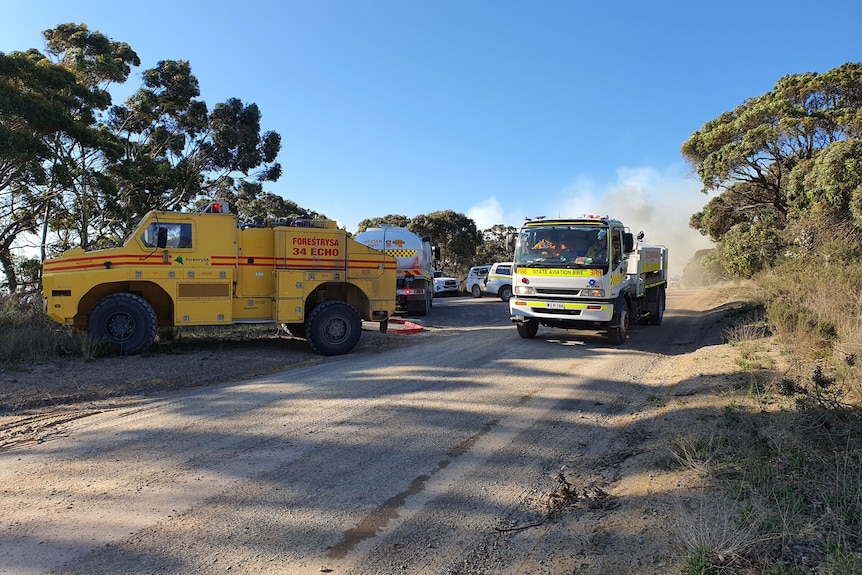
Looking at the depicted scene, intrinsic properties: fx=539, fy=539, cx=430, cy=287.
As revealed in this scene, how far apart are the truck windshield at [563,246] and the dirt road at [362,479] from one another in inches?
143

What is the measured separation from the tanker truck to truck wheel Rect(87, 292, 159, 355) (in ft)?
31.2

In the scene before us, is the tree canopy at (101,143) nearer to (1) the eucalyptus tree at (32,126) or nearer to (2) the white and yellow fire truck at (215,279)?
(1) the eucalyptus tree at (32,126)

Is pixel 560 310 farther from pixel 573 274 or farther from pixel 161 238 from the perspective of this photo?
pixel 161 238

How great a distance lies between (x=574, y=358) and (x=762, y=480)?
20.8 feet

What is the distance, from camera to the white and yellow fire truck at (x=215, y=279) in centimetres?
973

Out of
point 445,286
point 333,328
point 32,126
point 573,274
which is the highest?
point 32,126

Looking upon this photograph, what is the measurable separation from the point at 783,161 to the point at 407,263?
13434 mm

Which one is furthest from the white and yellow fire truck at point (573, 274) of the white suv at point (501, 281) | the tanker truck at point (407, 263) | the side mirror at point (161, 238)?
the white suv at point (501, 281)

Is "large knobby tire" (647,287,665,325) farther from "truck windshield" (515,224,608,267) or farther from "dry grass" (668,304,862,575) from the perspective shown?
"dry grass" (668,304,862,575)

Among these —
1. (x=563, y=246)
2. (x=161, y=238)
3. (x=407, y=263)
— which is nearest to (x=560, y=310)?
(x=563, y=246)

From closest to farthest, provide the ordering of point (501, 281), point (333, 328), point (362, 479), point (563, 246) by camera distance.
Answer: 1. point (362, 479)
2. point (333, 328)
3. point (563, 246)
4. point (501, 281)

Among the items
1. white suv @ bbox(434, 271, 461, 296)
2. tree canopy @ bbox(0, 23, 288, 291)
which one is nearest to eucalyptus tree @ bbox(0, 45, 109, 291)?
tree canopy @ bbox(0, 23, 288, 291)

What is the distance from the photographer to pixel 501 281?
27.3 m

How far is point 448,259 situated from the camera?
159ft
